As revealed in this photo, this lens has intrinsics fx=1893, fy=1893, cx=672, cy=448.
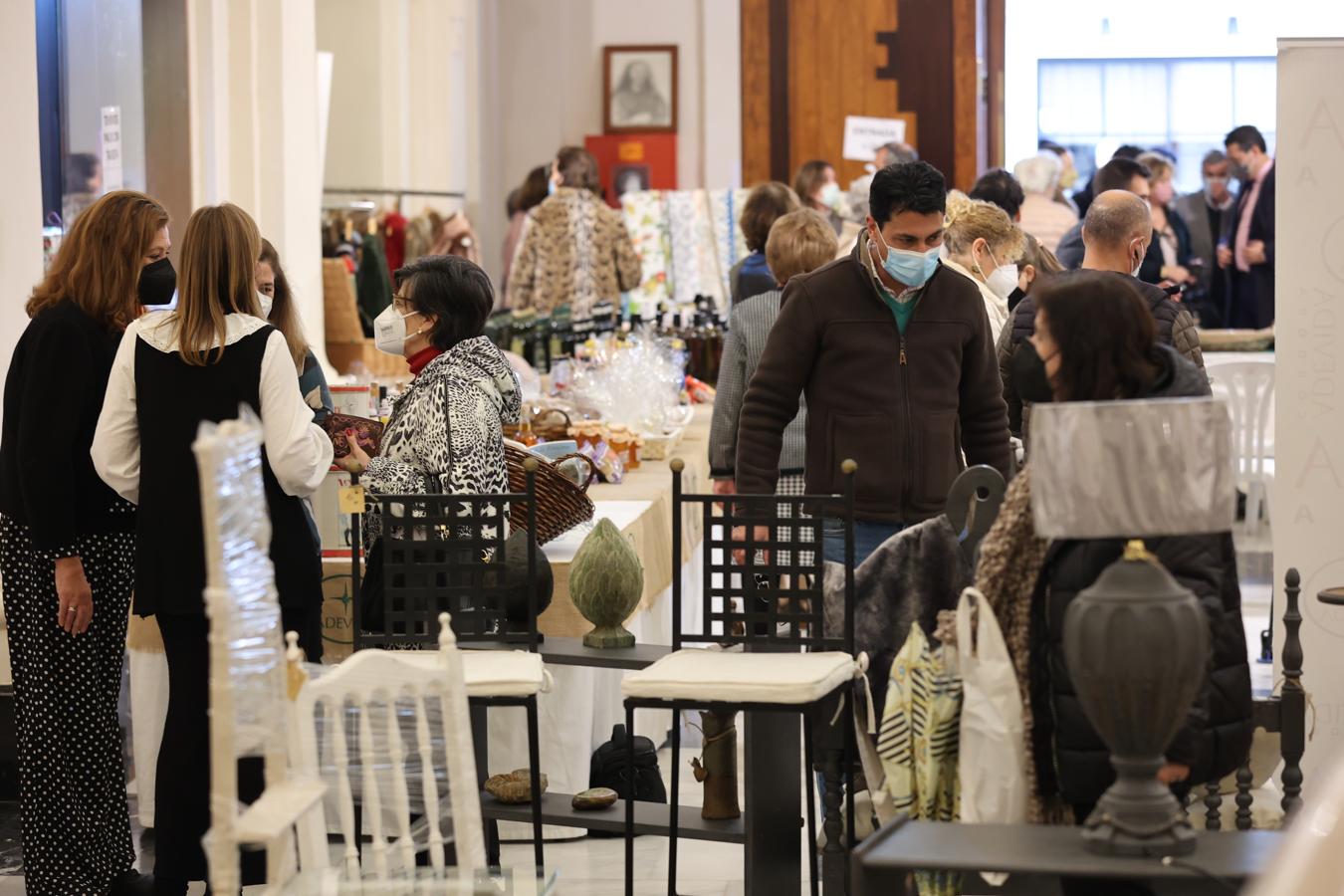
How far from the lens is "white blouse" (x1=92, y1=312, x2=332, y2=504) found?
3.64m

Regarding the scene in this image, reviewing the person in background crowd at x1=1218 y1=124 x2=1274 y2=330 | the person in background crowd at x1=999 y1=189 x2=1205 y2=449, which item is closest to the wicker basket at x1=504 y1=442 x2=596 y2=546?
the person in background crowd at x1=999 y1=189 x2=1205 y2=449

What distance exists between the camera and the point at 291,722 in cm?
268

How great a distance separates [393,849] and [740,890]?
1.49m

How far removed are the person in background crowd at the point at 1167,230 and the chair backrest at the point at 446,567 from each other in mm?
7588

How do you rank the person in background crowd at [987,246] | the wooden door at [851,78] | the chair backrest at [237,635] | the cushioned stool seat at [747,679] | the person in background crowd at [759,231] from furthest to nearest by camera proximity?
the wooden door at [851,78], the person in background crowd at [759,231], the person in background crowd at [987,246], the cushioned stool seat at [747,679], the chair backrest at [237,635]

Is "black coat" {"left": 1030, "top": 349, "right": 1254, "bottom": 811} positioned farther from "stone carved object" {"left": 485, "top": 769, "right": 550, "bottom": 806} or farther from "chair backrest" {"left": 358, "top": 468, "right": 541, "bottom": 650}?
"stone carved object" {"left": 485, "top": 769, "right": 550, "bottom": 806}

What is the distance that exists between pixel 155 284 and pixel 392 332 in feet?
1.73

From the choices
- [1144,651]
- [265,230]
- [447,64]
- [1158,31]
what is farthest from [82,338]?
[1158,31]

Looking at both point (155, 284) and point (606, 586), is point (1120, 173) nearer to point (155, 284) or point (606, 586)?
point (606, 586)

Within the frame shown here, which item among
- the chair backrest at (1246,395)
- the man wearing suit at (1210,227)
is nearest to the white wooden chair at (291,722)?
the chair backrest at (1246,395)

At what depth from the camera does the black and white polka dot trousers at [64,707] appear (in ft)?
12.8

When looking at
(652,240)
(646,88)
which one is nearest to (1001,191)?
(652,240)

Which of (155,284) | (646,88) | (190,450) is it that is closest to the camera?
(190,450)

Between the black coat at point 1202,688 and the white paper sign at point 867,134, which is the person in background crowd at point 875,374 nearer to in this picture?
the black coat at point 1202,688
